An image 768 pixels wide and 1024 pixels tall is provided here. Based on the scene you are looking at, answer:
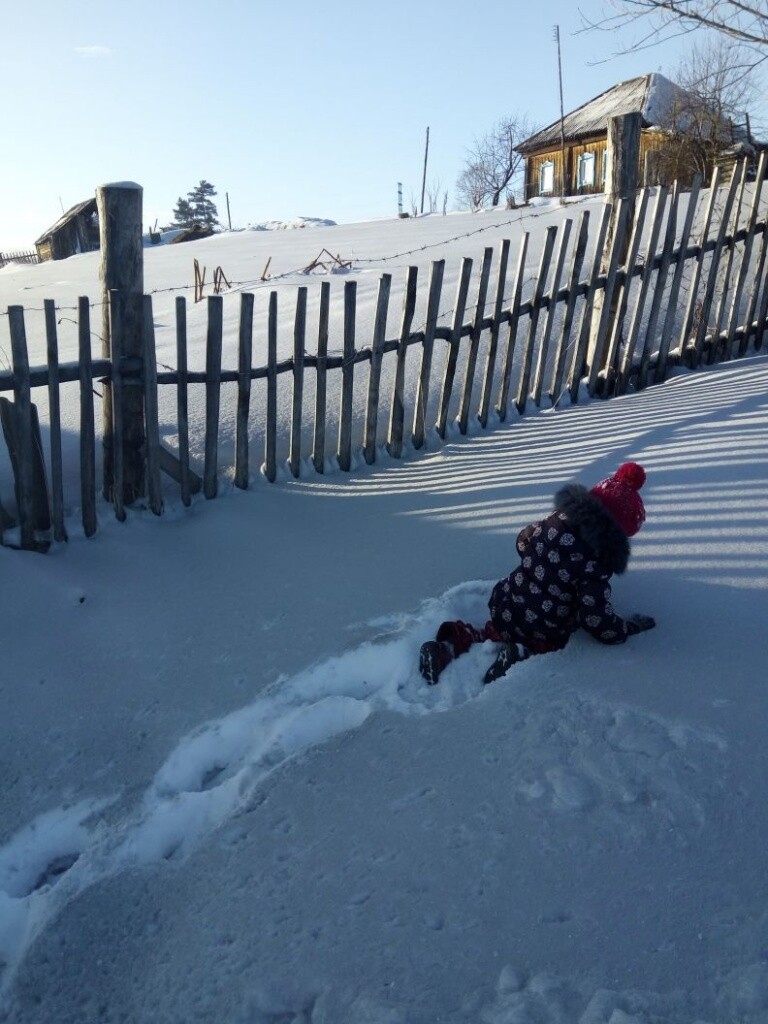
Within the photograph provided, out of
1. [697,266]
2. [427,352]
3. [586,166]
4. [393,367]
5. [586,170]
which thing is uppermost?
[586,166]

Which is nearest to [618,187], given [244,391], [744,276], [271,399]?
[744,276]

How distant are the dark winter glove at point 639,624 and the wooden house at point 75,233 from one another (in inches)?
1255

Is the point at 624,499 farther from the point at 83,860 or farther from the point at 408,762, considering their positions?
the point at 83,860

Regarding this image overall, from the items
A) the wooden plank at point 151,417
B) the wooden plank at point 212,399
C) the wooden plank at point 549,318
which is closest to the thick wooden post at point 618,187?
the wooden plank at point 549,318

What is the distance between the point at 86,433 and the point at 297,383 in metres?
1.35

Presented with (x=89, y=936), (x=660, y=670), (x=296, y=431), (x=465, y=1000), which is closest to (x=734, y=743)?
(x=660, y=670)

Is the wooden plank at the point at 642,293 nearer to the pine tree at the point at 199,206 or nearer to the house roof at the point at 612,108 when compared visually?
the house roof at the point at 612,108

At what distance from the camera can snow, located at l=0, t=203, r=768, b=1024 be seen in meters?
1.79

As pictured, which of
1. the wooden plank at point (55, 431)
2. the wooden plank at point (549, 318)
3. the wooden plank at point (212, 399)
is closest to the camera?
the wooden plank at point (55, 431)

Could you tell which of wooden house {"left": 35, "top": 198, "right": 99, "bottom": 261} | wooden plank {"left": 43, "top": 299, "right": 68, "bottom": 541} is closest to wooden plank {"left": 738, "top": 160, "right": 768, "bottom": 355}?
wooden plank {"left": 43, "top": 299, "right": 68, "bottom": 541}

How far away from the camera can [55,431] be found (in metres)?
4.17

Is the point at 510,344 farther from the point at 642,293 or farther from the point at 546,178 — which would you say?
the point at 546,178

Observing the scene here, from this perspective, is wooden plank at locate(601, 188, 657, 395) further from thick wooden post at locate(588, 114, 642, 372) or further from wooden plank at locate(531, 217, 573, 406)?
wooden plank at locate(531, 217, 573, 406)

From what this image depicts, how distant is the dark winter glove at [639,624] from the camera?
114 inches
